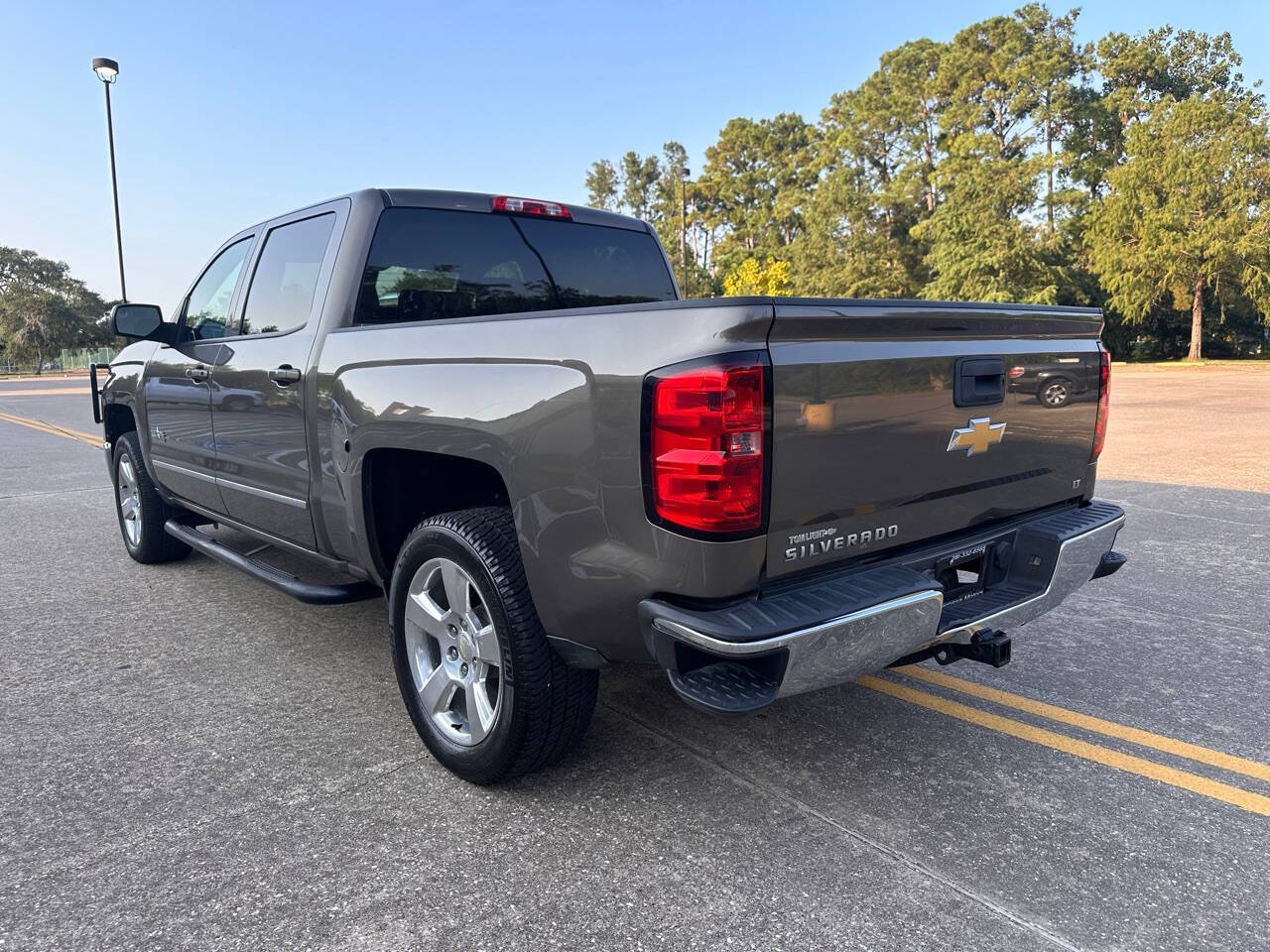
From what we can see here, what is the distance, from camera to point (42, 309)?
71.6 metres

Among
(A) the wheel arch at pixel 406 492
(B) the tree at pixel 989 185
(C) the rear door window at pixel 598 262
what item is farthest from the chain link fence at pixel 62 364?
(A) the wheel arch at pixel 406 492

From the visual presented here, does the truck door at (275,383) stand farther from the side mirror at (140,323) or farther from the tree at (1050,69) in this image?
the tree at (1050,69)

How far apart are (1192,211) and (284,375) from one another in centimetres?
4105

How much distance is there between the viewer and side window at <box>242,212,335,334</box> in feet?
12.2

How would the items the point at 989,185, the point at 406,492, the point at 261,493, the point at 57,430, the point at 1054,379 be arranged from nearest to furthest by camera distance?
the point at 1054,379 < the point at 406,492 < the point at 261,493 < the point at 57,430 < the point at 989,185

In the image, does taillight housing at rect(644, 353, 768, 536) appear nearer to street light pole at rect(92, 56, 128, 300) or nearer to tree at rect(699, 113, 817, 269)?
street light pole at rect(92, 56, 128, 300)

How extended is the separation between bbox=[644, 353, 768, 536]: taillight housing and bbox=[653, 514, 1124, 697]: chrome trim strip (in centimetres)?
28

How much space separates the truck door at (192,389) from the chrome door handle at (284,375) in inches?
31.2

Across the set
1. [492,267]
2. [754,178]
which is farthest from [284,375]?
[754,178]

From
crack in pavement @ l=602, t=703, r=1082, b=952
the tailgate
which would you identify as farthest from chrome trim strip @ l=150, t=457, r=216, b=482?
the tailgate

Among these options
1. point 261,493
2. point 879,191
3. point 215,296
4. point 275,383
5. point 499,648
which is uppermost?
point 879,191

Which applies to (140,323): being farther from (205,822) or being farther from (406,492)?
(205,822)

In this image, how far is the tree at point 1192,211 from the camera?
34438mm

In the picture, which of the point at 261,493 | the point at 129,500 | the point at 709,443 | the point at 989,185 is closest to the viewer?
the point at 709,443
